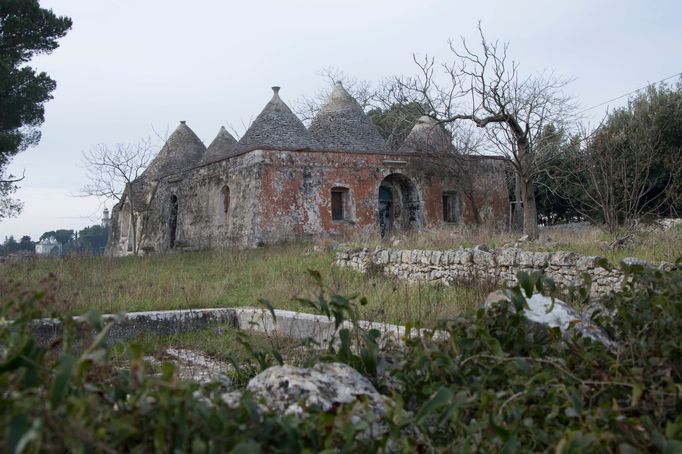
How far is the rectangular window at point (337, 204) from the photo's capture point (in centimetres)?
2084

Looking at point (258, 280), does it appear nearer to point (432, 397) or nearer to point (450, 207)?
point (432, 397)

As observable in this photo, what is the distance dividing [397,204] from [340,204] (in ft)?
8.37

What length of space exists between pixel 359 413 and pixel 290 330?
437 centimetres

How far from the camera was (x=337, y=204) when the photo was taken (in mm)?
20906

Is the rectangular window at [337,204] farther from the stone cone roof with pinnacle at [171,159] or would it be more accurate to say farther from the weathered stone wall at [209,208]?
the stone cone roof with pinnacle at [171,159]

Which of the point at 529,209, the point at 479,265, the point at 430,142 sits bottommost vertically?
the point at 479,265

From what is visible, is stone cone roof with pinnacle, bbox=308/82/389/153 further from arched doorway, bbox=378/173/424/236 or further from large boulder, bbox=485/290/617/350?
large boulder, bbox=485/290/617/350

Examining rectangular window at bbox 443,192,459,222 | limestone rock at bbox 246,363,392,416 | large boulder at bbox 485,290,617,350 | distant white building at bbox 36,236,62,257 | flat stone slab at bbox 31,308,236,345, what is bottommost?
flat stone slab at bbox 31,308,236,345

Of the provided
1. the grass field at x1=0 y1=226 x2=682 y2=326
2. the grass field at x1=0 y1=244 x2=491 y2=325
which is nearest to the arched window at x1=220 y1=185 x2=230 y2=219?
the grass field at x1=0 y1=244 x2=491 y2=325

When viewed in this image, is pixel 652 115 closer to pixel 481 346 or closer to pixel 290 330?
pixel 290 330

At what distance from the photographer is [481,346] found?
3086mm

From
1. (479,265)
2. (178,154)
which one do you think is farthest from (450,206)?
(479,265)

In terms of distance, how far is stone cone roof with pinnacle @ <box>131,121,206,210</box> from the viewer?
2670cm

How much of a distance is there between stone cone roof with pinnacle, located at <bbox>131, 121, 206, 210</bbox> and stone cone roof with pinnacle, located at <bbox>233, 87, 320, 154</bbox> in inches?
242
